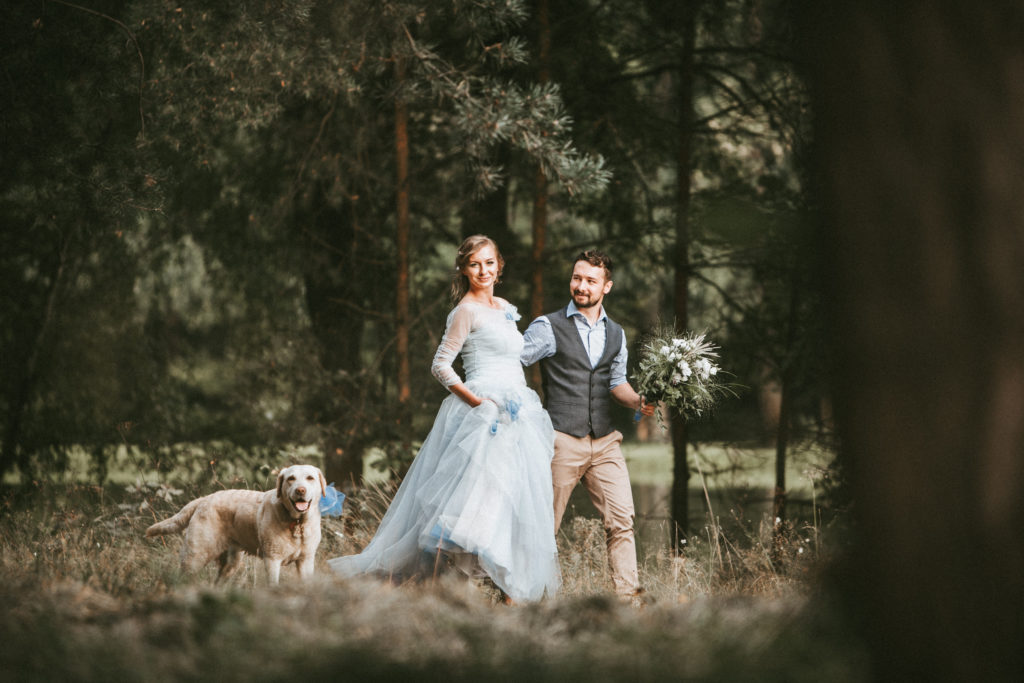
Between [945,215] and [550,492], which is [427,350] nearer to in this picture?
[550,492]

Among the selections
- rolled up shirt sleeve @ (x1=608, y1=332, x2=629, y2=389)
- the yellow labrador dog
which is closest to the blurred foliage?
rolled up shirt sleeve @ (x1=608, y1=332, x2=629, y2=389)

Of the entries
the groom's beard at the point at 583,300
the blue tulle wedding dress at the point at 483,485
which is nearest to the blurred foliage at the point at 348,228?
the groom's beard at the point at 583,300

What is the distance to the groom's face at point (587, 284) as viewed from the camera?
5938mm

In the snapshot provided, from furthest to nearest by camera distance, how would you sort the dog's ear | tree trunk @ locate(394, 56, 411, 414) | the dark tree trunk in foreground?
tree trunk @ locate(394, 56, 411, 414) → the dog's ear → the dark tree trunk in foreground

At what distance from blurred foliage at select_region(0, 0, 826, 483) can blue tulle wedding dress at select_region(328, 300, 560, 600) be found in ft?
9.69

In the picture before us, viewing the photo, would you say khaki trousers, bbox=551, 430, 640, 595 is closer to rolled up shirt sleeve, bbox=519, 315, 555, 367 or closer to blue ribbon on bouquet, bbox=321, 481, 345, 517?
rolled up shirt sleeve, bbox=519, 315, 555, 367

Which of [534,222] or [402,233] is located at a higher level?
[534,222]

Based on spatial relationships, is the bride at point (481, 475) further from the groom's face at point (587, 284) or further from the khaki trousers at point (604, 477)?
the groom's face at point (587, 284)

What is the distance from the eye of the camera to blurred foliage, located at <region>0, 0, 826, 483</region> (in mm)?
9125

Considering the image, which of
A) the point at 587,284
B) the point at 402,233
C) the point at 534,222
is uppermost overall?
the point at 534,222

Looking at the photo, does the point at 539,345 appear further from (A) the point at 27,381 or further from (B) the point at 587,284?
(A) the point at 27,381

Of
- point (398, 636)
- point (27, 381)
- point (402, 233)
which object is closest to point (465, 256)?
point (398, 636)

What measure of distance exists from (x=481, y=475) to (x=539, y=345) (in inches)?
39.4

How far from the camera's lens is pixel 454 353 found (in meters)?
5.61
